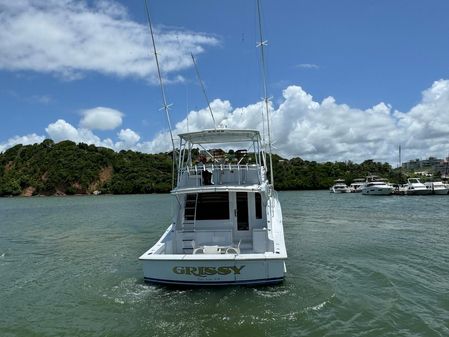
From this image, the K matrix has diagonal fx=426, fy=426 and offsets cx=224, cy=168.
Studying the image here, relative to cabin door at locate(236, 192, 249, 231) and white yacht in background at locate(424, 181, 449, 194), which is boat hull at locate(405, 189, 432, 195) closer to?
white yacht in background at locate(424, 181, 449, 194)

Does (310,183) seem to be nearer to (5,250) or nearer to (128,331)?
(5,250)

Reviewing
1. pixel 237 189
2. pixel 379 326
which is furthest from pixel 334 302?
pixel 237 189

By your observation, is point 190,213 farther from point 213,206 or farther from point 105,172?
point 105,172

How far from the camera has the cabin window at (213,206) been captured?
1369 centimetres

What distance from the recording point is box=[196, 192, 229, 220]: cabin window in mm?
13688

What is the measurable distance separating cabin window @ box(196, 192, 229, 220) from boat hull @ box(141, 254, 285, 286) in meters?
2.90

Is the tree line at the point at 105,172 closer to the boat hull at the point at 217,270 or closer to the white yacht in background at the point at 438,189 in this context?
the white yacht in background at the point at 438,189

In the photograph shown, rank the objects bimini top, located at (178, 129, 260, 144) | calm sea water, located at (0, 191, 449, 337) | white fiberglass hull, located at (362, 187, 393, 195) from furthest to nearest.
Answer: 1. white fiberglass hull, located at (362, 187, 393, 195)
2. bimini top, located at (178, 129, 260, 144)
3. calm sea water, located at (0, 191, 449, 337)

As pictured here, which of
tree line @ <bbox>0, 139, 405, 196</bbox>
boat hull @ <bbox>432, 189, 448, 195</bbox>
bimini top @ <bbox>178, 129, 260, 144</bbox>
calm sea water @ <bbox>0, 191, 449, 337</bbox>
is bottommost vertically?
calm sea water @ <bbox>0, 191, 449, 337</bbox>

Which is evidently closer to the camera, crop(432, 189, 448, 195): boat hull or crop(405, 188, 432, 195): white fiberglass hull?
crop(432, 189, 448, 195): boat hull

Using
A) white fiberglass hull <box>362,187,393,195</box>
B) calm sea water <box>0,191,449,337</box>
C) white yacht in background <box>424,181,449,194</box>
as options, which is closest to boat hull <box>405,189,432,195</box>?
white yacht in background <box>424,181,449,194</box>

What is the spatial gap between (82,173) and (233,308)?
390 ft

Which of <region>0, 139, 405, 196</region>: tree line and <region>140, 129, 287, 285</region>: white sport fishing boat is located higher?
<region>0, 139, 405, 196</region>: tree line

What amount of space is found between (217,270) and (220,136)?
5275mm
